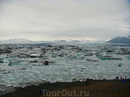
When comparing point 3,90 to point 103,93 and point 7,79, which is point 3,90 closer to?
point 7,79

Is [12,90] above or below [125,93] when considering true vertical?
below

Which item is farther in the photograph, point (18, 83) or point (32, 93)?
point (18, 83)

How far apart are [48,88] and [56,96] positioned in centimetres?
299

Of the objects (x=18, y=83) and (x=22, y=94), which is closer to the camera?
(x=22, y=94)

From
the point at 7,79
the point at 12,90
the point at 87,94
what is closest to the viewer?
the point at 87,94

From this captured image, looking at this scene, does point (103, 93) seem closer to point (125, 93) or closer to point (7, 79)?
point (125, 93)

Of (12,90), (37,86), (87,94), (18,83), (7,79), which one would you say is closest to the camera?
(87,94)

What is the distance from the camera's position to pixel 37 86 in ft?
43.2

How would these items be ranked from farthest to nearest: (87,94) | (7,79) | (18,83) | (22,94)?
1. (7,79)
2. (18,83)
3. (22,94)
4. (87,94)

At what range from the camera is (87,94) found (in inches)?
398

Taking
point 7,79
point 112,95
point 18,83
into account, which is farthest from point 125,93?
point 7,79

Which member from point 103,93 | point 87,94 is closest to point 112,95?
point 103,93

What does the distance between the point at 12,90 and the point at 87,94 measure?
22.9ft

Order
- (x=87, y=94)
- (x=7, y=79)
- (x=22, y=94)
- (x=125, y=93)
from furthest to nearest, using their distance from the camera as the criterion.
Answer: (x=7, y=79) → (x=22, y=94) → (x=87, y=94) → (x=125, y=93)
